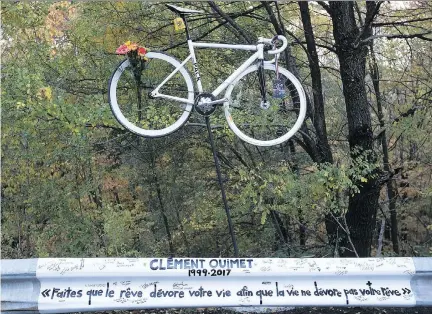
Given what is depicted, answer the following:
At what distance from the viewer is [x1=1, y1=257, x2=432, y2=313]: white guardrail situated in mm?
3383

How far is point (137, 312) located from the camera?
3920 mm

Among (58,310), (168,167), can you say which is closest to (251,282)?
(58,310)

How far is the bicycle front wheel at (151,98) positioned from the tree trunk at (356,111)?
2.39m

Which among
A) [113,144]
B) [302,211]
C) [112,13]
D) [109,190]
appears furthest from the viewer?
[109,190]

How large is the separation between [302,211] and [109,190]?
6242mm

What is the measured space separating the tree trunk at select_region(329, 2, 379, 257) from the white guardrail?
107 inches

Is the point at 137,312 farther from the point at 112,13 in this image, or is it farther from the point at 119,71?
the point at 112,13

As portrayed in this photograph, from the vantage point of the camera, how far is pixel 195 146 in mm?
9477

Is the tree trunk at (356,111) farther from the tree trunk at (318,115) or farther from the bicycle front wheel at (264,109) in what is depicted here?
the bicycle front wheel at (264,109)

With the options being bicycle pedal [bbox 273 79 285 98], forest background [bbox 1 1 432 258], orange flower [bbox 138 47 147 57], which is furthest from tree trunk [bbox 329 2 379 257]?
orange flower [bbox 138 47 147 57]

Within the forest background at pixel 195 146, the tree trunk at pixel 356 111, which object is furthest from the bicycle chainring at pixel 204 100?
the tree trunk at pixel 356 111

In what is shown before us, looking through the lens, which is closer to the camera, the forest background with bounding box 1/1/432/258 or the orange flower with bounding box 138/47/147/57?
the orange flower with bounding box 138/47/147/57

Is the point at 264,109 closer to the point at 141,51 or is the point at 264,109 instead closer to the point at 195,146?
the point at 141,51

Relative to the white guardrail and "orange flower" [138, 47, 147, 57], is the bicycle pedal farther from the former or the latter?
the white guardrail
